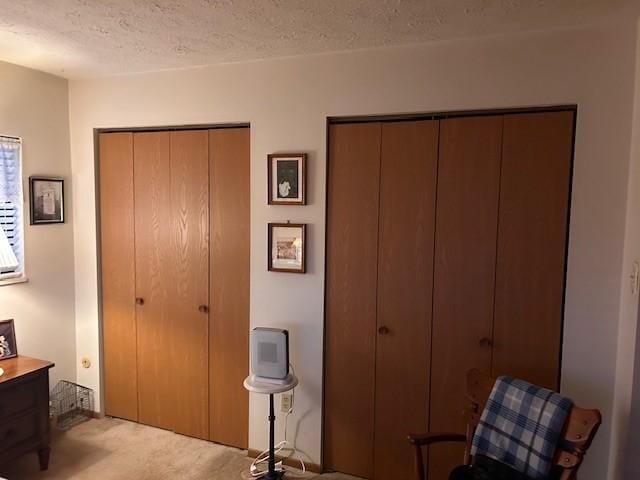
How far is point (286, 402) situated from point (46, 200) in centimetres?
210

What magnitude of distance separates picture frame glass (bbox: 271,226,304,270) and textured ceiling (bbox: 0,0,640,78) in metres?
1.01

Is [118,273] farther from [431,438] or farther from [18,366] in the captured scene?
[431,438]

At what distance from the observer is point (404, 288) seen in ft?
8.36

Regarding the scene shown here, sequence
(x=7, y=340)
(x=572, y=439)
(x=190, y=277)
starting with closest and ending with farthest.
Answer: (x=572, y=439) < (x=7, y=340) < (x=190, y=277)

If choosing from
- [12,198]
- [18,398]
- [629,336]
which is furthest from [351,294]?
[12,198]

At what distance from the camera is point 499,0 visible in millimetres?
1867

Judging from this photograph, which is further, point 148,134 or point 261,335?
point 148,134

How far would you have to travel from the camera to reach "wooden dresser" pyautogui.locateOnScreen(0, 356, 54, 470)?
2451mm

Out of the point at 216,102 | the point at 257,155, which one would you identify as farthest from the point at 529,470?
the point at 216,102

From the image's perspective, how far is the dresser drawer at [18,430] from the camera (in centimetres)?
245

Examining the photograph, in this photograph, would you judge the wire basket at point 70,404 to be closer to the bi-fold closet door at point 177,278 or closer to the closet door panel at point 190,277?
the bi-fold closet door at point 177,278

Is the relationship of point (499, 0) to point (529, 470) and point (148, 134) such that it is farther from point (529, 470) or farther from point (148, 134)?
point (148, 134)

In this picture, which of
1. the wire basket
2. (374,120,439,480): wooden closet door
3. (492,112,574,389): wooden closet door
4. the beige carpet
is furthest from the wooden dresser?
(492,112,574,389): wooden closet door

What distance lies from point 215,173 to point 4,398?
1.69 metres
